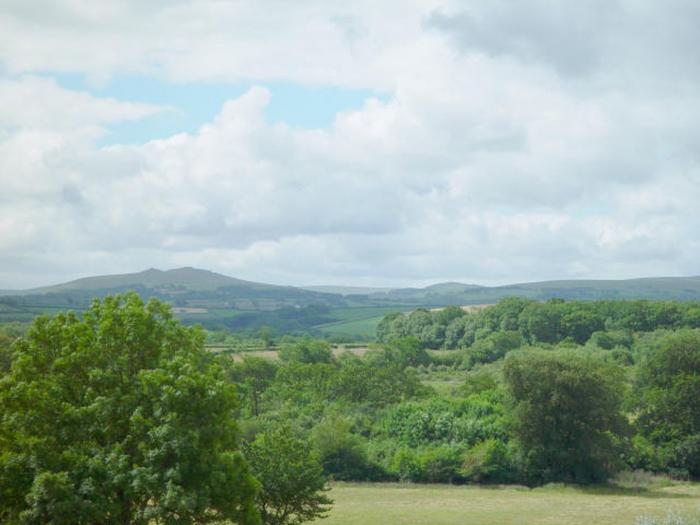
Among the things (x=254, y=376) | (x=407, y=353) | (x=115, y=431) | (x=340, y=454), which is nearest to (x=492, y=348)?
(x=407, y=353)

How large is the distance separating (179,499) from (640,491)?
4553cm

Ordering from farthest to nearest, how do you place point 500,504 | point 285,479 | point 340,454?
point 340,454
point 500,504
point 285,479

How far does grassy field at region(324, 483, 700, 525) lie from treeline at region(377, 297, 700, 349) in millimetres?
103626

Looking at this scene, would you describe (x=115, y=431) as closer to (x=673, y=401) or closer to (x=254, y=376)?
(x=673, y=401)

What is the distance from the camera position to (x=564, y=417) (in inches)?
2502

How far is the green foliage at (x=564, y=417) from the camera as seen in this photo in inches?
2493

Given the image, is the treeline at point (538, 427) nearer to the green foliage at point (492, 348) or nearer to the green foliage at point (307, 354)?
the green foliage at point (307, 354)

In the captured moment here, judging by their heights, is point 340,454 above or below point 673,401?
below

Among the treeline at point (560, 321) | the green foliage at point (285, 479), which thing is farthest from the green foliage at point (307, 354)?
the green foliage at point (285, 479)

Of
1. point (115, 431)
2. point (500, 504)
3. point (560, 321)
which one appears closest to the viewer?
point (115, 431)

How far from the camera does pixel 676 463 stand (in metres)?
65.6

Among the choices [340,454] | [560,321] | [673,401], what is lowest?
[340,454]

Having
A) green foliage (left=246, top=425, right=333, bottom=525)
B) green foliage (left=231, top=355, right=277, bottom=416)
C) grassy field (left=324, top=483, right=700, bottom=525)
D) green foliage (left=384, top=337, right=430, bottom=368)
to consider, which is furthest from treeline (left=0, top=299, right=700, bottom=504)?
green foliage (left=384, top=337, right=430, bottom=368)

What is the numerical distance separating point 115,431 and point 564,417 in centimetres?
4588
